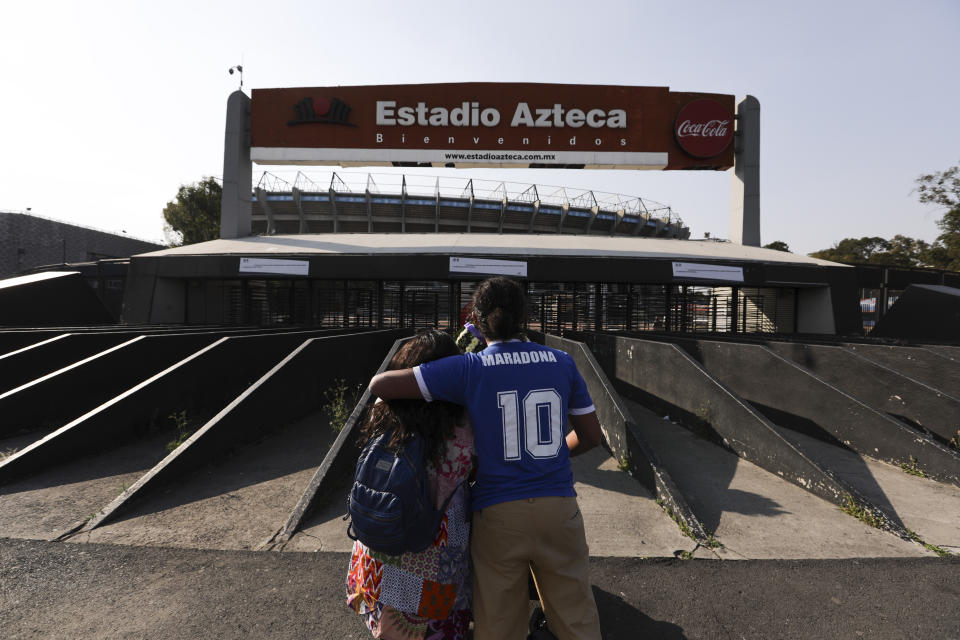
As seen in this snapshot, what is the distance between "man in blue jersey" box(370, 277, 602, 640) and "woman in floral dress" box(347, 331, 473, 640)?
0.31 ft

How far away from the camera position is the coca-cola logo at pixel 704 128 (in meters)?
17.5

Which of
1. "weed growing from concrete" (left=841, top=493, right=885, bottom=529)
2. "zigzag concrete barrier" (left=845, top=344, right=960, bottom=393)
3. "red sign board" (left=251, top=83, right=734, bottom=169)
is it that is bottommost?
"weed growing from concrete" (left=841, top=493, right=885, bottom=529)

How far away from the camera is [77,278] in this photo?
13469 mm

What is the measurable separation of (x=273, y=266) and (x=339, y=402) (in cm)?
893

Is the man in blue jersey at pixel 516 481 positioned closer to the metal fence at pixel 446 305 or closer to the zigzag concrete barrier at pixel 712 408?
the zigzag concrete barrier at pixel 712 408

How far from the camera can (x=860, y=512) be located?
4.25 m

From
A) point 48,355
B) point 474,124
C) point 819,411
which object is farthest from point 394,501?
point 474,124

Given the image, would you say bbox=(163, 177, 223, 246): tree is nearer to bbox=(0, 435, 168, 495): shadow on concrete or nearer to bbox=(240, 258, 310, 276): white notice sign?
bbox=(240, 258, 310, 276): white notice sign

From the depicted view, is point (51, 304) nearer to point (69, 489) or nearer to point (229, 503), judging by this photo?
point (69, 489)

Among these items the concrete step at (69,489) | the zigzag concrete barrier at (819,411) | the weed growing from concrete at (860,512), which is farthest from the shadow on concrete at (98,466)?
the zigzag concrete barrier at (819,411)

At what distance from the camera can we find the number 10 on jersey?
6.40ft

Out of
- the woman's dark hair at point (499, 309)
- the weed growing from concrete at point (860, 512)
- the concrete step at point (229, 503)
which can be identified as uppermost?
the woman's dark hair at point (499, 309)

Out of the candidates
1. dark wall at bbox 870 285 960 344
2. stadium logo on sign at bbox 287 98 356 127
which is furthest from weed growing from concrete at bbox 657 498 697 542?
stadium logo on sign at bbox 287 98 356 127

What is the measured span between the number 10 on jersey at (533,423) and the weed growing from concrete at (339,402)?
5065mm
